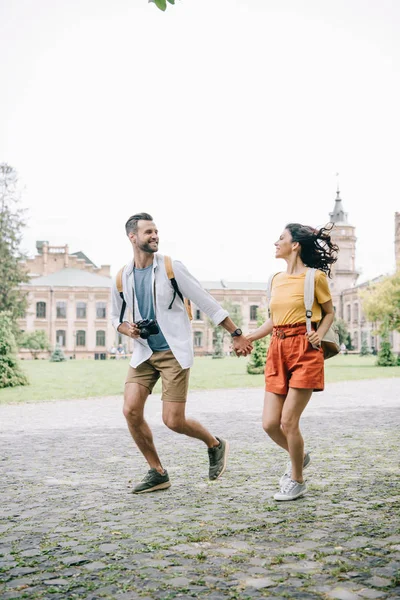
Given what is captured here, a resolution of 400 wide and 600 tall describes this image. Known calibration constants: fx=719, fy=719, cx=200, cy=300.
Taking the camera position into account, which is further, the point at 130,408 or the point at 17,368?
the point at 17,368

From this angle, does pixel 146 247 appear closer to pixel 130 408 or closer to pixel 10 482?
pixel 130 408

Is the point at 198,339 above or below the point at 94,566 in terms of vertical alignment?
above

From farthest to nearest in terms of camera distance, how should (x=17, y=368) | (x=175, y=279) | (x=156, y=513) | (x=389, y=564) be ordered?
(x=17, y=368) → (x=175, y=279) → (x=156, y=513) → (x=389, y=564)

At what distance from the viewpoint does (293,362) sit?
5.16 meters

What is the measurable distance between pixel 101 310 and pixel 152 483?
77091 mm

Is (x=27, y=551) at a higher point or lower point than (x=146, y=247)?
lower

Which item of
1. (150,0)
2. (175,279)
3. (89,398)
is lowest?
(89,398)

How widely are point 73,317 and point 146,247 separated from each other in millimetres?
77596

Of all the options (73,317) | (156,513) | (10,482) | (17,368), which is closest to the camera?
(156,513)

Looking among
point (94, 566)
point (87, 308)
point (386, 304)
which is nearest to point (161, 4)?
point (94, 566)

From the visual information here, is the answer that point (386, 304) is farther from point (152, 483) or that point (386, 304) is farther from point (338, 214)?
point (338, 214)

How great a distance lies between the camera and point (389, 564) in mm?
3588

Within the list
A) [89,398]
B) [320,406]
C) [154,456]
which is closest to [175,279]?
[154,456]

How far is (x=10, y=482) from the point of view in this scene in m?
6.03
